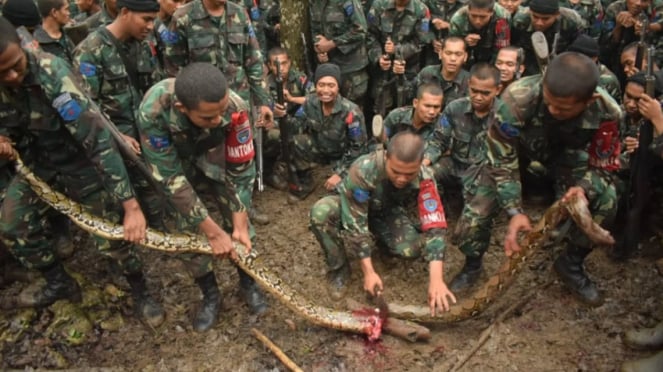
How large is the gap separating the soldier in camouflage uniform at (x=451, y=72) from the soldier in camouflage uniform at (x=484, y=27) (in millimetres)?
511

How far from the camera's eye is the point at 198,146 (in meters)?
3.89

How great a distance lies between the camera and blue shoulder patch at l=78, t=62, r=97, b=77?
4.48 meters

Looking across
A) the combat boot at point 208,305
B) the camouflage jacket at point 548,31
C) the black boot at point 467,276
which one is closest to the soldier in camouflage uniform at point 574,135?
the black boot at point 467,276

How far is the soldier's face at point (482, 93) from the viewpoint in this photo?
5242mm

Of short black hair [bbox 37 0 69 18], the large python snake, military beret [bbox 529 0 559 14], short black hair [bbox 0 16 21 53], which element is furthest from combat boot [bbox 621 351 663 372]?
short black hair [bbox 37 0 69 18]

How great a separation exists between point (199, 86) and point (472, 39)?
4544 mm

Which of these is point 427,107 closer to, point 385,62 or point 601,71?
point 385,62

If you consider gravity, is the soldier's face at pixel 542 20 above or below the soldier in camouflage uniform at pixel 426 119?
above

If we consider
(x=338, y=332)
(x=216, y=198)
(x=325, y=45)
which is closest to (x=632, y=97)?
(x=338, y=332)

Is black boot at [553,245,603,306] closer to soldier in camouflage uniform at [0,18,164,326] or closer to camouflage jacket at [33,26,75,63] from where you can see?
soldier in camouflage uniform at [0,18,164,326]

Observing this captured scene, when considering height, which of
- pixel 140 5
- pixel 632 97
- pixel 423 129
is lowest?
pixel 423 129

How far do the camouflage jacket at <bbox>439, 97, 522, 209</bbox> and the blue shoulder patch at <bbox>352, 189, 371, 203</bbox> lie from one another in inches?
39.6

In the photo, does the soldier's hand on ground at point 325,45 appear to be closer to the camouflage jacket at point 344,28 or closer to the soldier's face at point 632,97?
the camouflage jacket at point 344,28

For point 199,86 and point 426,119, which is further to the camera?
point 426,119
